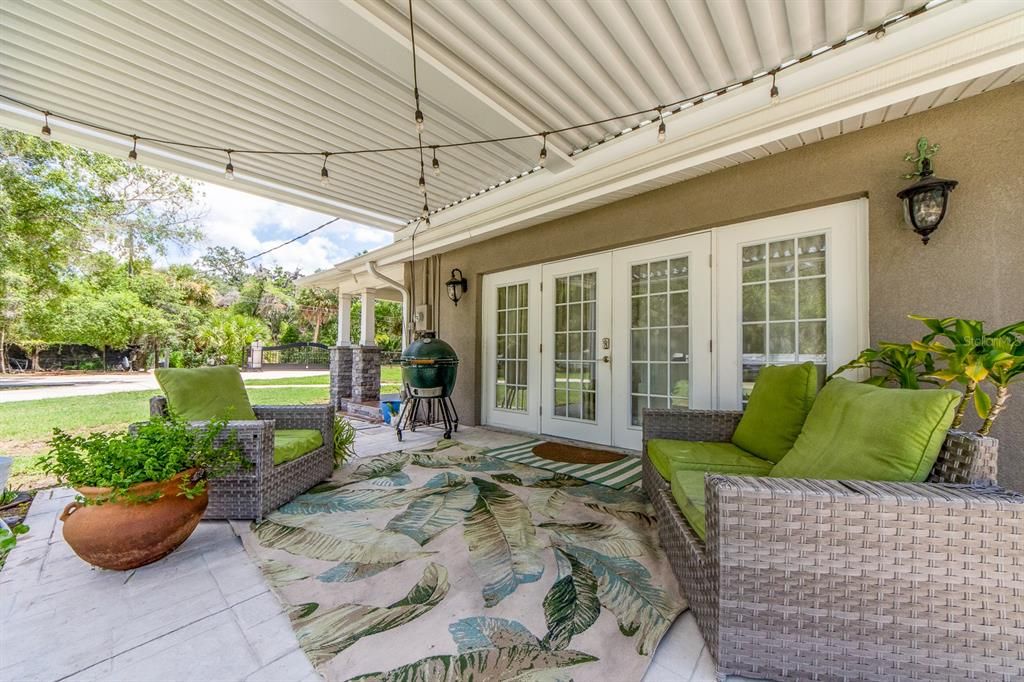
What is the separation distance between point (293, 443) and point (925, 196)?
4.33 m

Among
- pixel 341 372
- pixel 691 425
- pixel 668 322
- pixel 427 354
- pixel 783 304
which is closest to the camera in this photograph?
pixel 691 425

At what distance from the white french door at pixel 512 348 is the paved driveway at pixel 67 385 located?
8694 millimetres

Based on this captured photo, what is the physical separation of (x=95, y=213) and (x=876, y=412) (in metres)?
9.32

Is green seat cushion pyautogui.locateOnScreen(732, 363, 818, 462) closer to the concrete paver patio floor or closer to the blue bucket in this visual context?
the concrete paver patio floor

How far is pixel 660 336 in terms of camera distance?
3.82 meters

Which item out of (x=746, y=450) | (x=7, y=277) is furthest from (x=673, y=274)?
(x=7, y=277)

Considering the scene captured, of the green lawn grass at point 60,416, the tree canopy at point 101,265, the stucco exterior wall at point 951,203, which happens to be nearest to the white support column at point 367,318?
the green lawn grass at point 60,416

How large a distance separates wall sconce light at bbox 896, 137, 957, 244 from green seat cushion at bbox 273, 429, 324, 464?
14.0 ft

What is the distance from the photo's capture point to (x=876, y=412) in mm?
1501

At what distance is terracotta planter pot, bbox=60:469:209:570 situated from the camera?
181cm

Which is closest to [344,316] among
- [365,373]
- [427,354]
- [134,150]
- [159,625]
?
[365,373]

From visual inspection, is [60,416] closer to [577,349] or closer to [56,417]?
[56,417]

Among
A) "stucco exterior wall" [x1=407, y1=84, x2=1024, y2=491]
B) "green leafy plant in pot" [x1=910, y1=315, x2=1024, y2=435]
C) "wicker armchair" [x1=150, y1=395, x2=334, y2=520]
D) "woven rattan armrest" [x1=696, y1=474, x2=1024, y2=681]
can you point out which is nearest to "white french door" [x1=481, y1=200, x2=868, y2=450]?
"stucco exterior wall" [x1=407, y1=84, x2=1024, y2=491]

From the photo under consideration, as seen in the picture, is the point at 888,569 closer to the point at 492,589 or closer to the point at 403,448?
the point at 492,589
